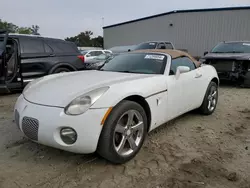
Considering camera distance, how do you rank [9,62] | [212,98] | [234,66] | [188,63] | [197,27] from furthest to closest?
[197,27] → [234,66] → [9,62] → [212,98] → [188,63]

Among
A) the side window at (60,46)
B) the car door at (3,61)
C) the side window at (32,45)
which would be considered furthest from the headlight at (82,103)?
the side window at (60,46)

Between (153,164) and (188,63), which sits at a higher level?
(188,63)

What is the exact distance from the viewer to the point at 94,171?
8.35 feet

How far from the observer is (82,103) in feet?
8.01

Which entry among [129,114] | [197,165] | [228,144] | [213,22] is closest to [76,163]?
[129,114]

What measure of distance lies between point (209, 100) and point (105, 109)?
2875 mm

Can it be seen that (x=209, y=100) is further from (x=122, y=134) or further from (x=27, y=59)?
(x=27, y=59)

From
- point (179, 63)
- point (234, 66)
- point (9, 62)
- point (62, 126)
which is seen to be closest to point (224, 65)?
point (234, 66)

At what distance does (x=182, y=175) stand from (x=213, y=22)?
72.2 feet

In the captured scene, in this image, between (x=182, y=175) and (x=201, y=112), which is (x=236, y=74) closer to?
(x=201, y=112)

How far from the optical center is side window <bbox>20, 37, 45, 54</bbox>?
20.2 ft

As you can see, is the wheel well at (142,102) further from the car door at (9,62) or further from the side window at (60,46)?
the side window at (60,46)

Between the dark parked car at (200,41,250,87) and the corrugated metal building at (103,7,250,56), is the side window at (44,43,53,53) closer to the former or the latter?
the dark parked car at (200,41,250,87)

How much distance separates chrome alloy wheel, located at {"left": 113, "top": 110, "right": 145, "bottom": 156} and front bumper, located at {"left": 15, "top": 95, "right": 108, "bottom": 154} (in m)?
A: 0.29
